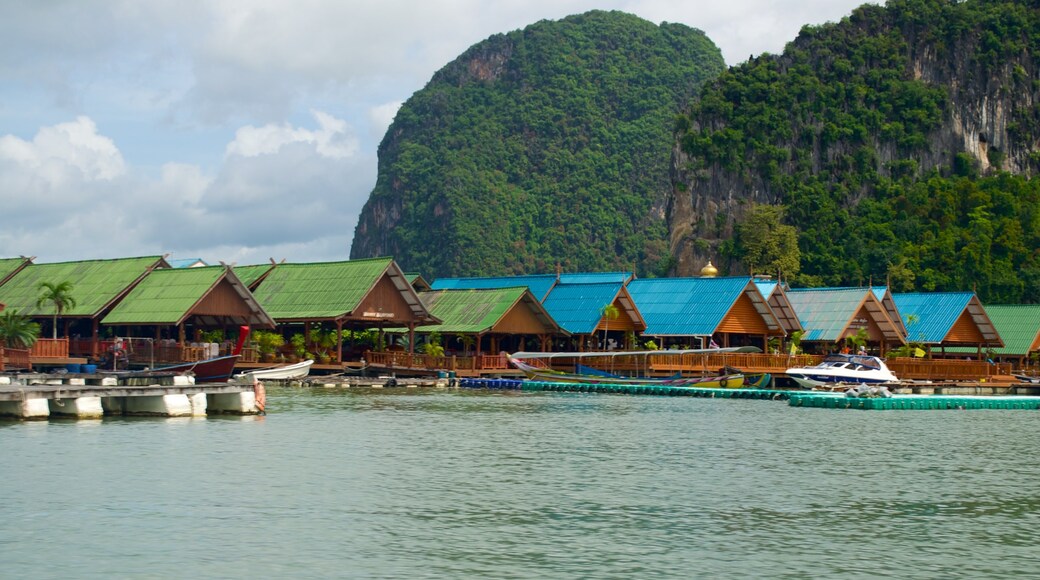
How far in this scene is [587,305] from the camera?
6925cm

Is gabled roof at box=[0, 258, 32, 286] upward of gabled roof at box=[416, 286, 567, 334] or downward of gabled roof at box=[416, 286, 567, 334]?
upward

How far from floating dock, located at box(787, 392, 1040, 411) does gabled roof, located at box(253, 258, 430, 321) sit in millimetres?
19956

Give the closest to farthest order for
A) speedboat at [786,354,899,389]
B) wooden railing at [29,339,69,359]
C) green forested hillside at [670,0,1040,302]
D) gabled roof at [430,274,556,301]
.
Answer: wooden railing at [29,339,69,359], speedboat at [786,354,899,389], gabled roof at [430,274,556,301], green forested hillside at [670,0,1040,302]

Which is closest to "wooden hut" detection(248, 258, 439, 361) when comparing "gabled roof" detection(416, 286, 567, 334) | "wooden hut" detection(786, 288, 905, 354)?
"gabled roof" detection(416, 286, 567, 334)

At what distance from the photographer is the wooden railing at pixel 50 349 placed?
181ft

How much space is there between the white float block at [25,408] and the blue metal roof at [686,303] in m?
38.3

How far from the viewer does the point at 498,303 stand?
218 ft

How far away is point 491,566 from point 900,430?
2663cm

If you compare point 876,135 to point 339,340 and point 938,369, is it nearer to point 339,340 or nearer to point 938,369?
point 938,369

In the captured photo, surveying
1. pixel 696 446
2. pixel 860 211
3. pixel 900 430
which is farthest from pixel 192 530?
pixel 860 211

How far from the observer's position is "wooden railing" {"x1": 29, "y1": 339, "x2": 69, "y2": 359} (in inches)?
2169

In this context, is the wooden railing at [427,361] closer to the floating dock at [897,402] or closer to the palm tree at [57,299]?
the palm tree at [57,299]

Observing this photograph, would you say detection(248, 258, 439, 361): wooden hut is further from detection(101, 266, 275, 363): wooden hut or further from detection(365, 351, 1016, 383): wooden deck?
detection(101, 266, 275, 363): wooden hut

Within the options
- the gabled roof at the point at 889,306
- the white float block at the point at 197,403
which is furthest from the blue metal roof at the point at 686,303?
the white float block at the point at 197,403
